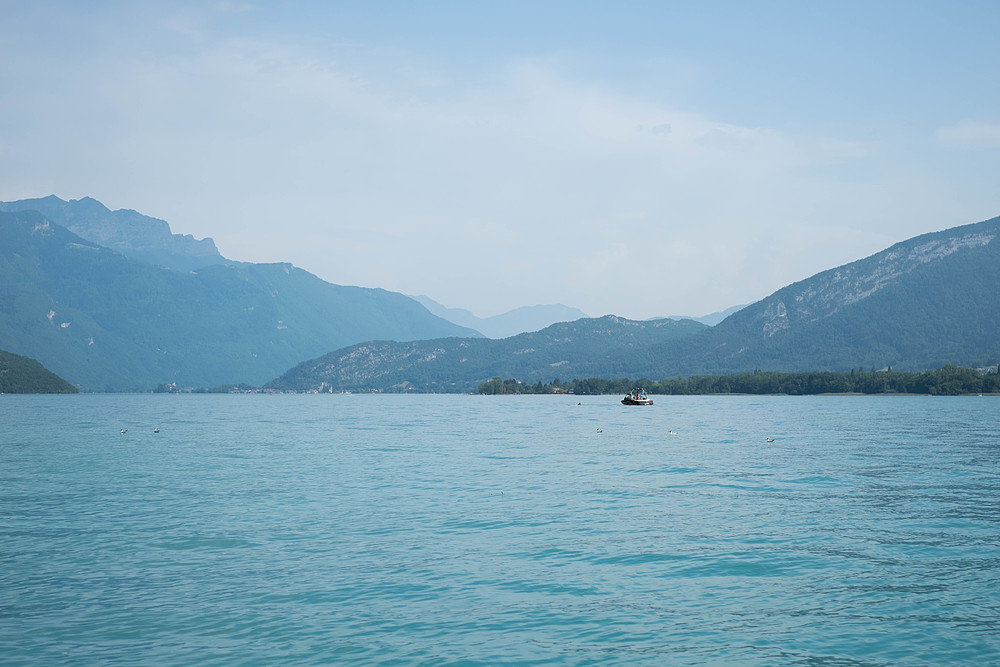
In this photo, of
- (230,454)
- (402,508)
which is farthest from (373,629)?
(230,454)

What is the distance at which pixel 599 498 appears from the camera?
144 ft

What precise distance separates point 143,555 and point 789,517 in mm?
28902

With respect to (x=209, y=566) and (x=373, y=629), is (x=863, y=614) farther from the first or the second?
(x=209, y=566)

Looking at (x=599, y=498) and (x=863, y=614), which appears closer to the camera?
(x=863, y=614)

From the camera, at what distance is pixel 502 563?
28.5 metres

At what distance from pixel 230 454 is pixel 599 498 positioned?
4132 cm

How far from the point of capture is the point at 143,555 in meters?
29.7

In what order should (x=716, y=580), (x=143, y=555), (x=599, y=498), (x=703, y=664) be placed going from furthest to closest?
1. (x=599, y=498)
2. (x=143, y=555)
3. (x=716, y=580)
4. (x=703, y=664)

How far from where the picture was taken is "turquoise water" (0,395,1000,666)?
66.6 feet

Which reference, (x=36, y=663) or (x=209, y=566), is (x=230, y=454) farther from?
(x=36, y=663)

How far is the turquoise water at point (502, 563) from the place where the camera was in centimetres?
2030

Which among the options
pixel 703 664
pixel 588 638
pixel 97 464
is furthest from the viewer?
pixel 97 464

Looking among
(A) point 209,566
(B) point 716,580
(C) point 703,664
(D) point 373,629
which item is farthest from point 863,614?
(A) point 209,566

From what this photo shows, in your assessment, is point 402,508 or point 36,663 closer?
point 36,663
